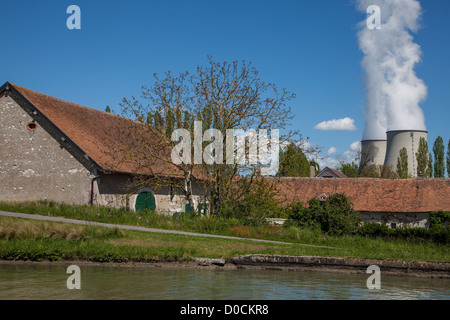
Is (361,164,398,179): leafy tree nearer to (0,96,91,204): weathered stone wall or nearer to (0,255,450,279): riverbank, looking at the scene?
(0,96,91,204): weathered stone wall

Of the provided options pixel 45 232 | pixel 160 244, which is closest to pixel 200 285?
pixel 160 244

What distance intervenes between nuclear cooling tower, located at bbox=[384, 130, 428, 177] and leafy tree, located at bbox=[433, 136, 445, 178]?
32.2ft

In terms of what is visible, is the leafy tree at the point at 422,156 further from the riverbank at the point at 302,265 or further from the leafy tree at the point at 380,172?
the riverbank at the point at 302,265

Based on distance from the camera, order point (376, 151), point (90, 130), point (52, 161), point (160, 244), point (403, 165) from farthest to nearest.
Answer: point (376, 151) < point (403, 165) < point (90, 130) < point (52, 161) < point (160, 244)

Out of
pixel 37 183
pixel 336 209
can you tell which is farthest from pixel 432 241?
pixel 37 183

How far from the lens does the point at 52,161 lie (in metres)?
27.7

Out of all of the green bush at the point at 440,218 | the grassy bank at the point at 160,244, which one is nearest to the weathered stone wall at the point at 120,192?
the grassy bank at the point at 160,244

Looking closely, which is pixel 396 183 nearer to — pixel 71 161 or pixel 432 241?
pixel 432 241

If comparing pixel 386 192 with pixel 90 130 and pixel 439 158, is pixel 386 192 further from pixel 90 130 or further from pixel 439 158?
pixel 439 158

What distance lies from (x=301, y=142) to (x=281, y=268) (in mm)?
12984

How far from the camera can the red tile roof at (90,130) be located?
27.9 meters

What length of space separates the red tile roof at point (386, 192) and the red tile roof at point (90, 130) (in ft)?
45.2

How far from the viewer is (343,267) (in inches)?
606

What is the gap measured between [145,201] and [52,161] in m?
6.22
